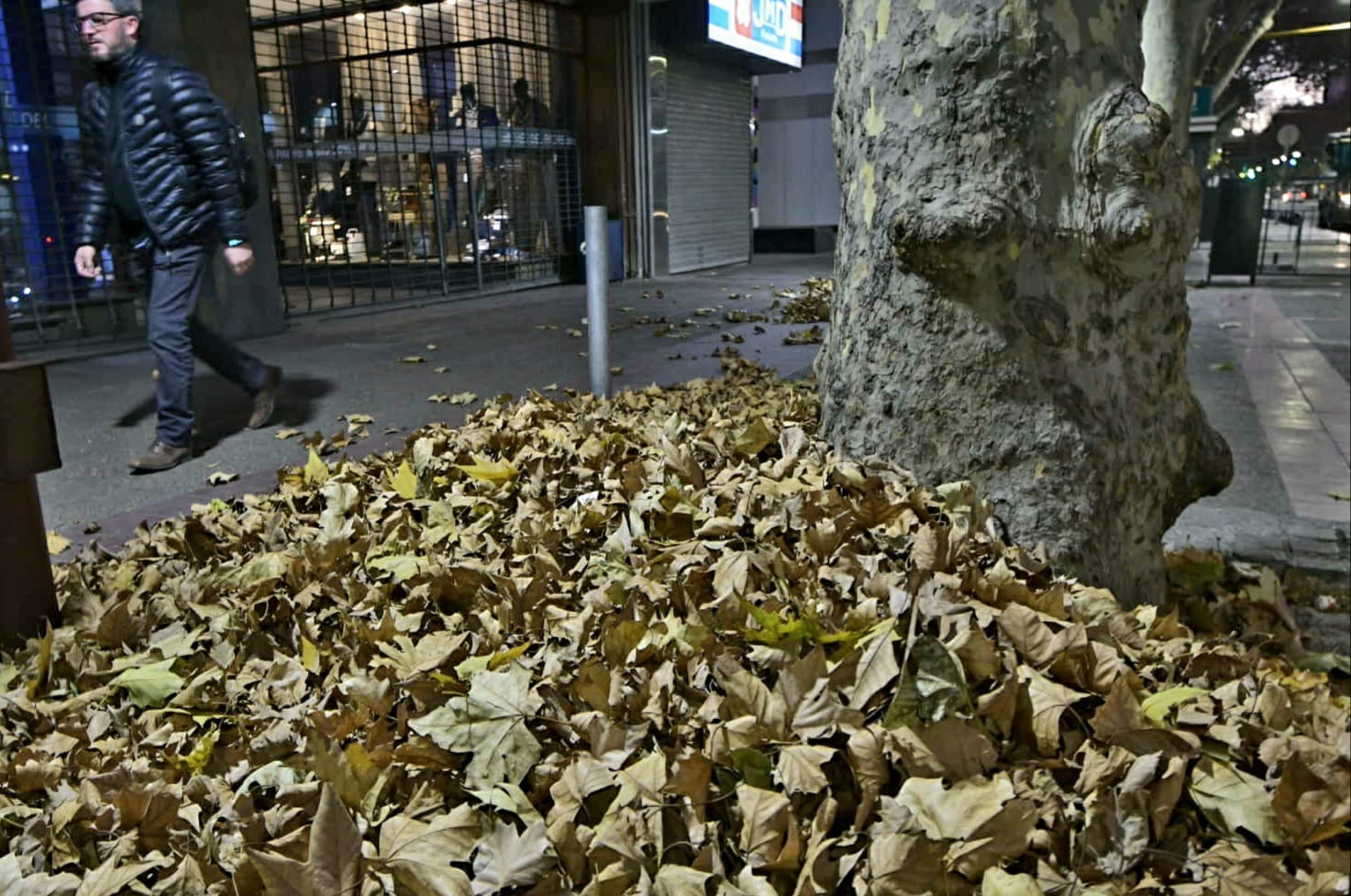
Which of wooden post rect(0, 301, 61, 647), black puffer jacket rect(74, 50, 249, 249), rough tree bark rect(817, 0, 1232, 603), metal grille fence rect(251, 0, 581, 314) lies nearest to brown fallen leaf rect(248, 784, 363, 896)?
wooden post rect(0, 301, 61, 647)

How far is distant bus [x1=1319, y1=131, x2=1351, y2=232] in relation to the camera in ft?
108

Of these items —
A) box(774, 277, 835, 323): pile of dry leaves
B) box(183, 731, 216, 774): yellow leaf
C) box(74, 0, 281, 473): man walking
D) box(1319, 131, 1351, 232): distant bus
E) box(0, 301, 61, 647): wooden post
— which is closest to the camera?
box(183, 731, 216, 774): yellow leaf

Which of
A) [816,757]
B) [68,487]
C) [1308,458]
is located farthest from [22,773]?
[1308,458]

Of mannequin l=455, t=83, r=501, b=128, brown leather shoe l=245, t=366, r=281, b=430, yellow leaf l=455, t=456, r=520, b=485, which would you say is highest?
mannequin l=455, t=83, r=501, b=128

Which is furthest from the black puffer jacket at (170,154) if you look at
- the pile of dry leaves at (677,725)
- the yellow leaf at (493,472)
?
the pile of dry leaves at (677,725)

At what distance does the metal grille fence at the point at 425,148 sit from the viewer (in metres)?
13.9

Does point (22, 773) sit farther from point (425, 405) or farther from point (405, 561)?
point (425, 405)

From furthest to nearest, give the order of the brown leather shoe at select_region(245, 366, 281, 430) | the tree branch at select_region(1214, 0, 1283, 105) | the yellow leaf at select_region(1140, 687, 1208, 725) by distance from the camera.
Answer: the tree branch at select_region(1214, 0, 1283, 105) → the brown leather shoe at select_region(245, 366, 281, 430) → the yellow leaf at select_region(1140, 687, 1208, 725)

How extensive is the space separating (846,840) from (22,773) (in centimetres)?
159

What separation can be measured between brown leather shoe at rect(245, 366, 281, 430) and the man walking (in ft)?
1.93

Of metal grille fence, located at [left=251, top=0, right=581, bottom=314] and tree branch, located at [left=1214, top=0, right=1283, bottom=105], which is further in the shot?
tree branch, located at [left=1214, top=0, right=1283, bottom=105]

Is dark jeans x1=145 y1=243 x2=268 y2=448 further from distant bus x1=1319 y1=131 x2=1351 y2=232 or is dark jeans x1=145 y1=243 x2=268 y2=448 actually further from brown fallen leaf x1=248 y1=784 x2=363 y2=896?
distant bus x1=1319 y1=131 x2=1351 y2=232

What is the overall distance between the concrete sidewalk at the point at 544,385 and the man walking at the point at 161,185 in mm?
533

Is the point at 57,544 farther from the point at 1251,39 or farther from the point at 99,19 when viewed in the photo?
the point at 1251,39
